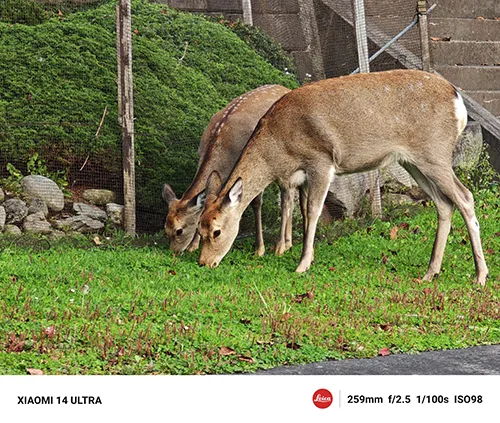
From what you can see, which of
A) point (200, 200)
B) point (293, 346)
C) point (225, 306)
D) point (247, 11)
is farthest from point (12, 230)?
point (247, 11)

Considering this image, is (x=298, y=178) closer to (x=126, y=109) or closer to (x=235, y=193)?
(x=235, y=193)

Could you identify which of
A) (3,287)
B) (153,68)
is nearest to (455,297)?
(3,287)

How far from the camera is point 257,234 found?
36.2 feet

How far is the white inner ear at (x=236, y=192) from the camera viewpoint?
Result: 9914 millimetres

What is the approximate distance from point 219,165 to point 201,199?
0.51 m

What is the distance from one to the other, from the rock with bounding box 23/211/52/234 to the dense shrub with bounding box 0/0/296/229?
77 centimetres

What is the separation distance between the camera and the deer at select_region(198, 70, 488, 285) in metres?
10.0

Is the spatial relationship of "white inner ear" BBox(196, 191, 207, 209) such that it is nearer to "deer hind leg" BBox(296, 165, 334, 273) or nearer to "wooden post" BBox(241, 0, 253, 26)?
"deer hind leg" BBox(296, 165, 334, 273)

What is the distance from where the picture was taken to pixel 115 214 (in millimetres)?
11586

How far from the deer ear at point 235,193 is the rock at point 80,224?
209 cm

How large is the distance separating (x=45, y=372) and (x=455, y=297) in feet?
13.1

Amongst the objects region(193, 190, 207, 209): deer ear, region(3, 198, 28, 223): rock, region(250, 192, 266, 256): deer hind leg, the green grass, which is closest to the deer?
region(193, 190, 207, 209): deer ear
